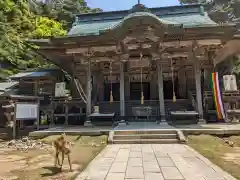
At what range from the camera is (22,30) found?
26.5 meters

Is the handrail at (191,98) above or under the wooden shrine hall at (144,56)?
under

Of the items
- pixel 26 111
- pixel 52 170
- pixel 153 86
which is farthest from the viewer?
pixel 153 86

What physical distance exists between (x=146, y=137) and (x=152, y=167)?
132 inches

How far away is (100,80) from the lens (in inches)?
595

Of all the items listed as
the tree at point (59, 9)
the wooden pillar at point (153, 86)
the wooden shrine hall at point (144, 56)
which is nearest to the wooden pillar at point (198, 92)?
the wooden shrine hall at point (144, 56)

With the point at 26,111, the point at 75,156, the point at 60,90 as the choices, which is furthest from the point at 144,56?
the point at 75,156

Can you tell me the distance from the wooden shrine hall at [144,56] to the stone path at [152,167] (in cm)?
518

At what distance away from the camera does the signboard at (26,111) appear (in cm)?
1026

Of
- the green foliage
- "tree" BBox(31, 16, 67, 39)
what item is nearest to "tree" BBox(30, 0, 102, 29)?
the green foliage

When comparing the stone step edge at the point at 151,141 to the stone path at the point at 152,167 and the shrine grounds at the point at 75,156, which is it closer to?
the shrine grounds at the point at 75,156

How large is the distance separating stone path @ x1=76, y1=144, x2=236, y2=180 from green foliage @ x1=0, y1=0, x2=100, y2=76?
17985 millimetres

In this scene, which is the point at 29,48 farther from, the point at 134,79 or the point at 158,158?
the point at 158,158

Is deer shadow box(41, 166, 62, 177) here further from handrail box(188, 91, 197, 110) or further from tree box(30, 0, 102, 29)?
tree box(30, 0, 102, 29)

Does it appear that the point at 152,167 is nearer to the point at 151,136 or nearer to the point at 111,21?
the point at 151,136
